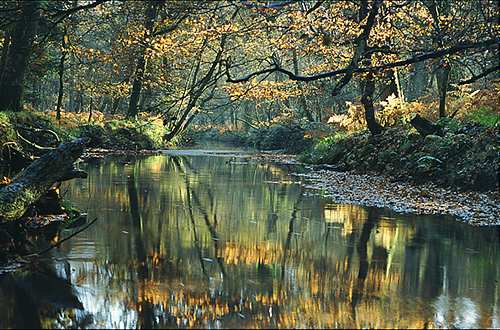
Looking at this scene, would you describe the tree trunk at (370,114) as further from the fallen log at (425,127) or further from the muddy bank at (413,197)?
the muddy bank at (413,197)

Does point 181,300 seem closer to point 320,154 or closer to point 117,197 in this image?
point 117,197

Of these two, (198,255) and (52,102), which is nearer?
(198,255)

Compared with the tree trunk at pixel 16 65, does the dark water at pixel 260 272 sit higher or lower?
lower

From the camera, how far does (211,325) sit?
4195 mm

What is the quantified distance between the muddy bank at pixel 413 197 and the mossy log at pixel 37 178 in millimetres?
5720

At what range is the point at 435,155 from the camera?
537 inches

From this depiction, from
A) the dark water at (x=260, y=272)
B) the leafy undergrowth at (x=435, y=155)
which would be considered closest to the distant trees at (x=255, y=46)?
the leafy undergrowth at (x=435, y=155)

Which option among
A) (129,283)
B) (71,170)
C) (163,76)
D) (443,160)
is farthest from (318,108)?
(129,283)

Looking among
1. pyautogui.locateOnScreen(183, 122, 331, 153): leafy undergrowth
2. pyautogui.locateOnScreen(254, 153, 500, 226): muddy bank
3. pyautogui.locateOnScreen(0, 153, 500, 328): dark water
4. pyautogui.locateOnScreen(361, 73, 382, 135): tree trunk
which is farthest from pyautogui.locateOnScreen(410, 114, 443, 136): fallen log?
pyautogui.locateOnScreen(183, 122, 331, 153): leafy undergrowth

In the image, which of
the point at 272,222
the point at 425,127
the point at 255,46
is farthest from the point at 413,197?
the point at 255,46

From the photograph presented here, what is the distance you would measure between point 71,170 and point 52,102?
46125mm

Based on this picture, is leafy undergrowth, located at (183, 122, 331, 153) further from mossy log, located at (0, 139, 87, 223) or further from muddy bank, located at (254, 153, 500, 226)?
mossy log, located at (0, 139, 87, 223)

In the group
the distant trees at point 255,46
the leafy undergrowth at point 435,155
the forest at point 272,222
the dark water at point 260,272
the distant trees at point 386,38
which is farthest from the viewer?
the leafy undergrowth at point 435,155

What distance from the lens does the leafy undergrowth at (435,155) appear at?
464 inches
